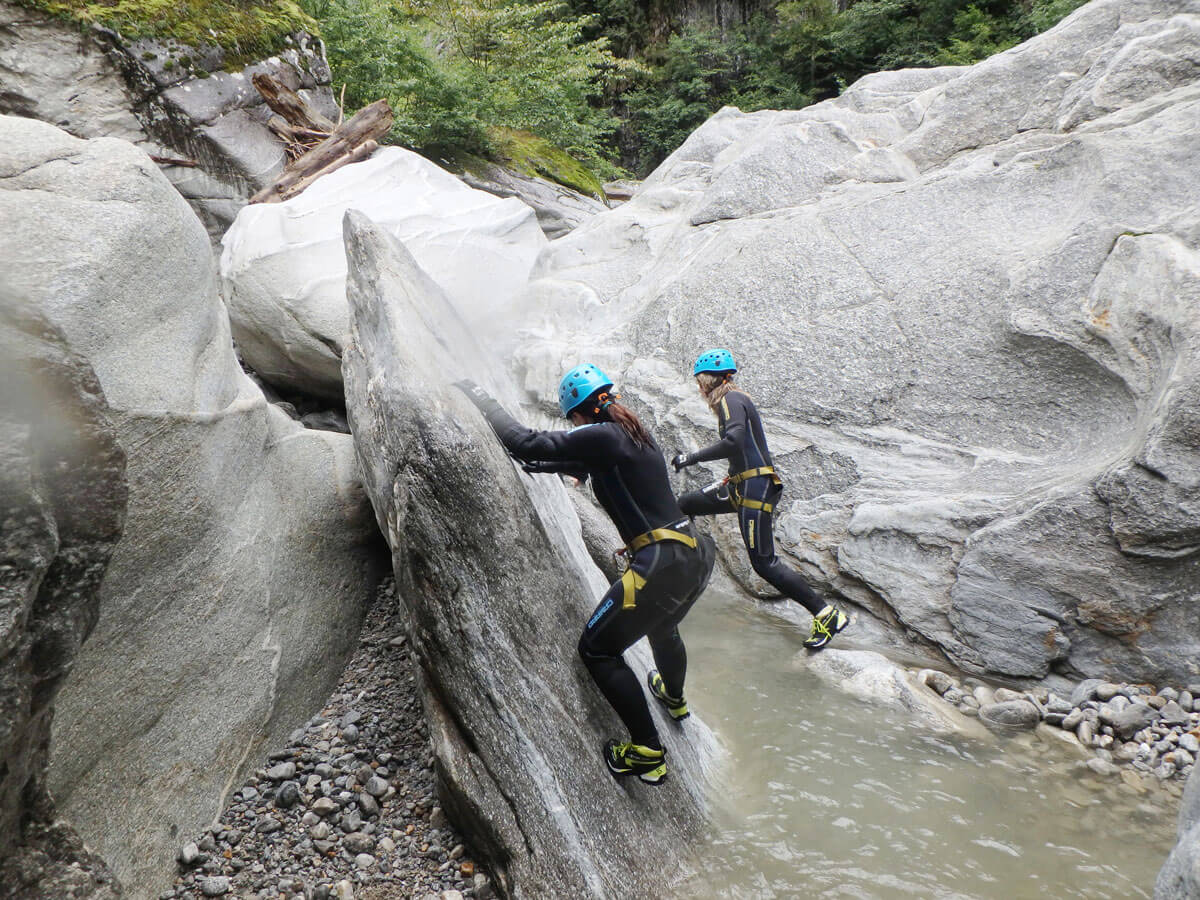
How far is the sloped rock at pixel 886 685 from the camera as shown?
612 centimetres

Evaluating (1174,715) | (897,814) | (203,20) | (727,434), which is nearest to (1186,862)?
(897,814)

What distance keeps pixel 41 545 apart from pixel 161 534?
5.91 feet

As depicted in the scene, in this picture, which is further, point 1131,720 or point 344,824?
point 1131,720

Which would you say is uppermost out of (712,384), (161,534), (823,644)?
(161,534)

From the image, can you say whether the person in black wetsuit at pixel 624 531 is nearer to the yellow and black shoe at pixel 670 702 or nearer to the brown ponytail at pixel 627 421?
the brown ponytail at pixel 627 421

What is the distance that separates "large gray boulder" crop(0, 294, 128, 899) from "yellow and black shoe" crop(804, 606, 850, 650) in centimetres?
565

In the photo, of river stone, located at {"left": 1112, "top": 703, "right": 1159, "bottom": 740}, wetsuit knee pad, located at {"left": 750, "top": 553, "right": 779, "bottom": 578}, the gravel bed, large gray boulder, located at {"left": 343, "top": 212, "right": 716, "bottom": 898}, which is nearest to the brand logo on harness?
large gray boulder, located at {"left": 343, "top": 212, "right": 716, "bottom": 898}

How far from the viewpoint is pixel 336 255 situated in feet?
30.2

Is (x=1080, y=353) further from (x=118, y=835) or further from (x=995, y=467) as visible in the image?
(x=118, y=835)

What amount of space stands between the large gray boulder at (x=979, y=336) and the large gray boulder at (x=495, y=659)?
3.86 m

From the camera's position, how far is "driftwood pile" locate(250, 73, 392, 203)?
11352 millimetres

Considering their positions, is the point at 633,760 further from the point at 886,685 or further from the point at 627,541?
the point at 886,685

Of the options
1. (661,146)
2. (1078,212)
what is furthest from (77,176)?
(661,146)

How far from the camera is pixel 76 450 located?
3.00 metres
